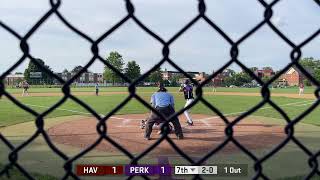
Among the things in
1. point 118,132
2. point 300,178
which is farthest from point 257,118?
point 300,178

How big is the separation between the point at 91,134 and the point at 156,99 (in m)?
3.02

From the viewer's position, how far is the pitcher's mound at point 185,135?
10711 mm

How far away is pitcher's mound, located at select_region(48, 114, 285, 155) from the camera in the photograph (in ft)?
35.1

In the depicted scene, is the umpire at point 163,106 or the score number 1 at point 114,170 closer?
the score number 1 at point 114,170

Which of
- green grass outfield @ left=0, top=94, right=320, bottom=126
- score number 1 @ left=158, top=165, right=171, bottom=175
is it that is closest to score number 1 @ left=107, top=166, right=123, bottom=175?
score number 1 @ left=158, top=165, right=171, bottom=175

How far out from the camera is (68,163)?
1.71 meters

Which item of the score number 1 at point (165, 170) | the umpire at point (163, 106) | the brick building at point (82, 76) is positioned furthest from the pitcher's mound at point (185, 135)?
the score number 1 at point (165, 170)

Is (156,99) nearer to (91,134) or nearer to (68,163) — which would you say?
(91,134)

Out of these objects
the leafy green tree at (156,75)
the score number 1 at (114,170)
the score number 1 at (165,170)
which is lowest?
the score number 1 at (114,170)

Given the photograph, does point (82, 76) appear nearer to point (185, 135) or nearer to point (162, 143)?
point (162, 143)

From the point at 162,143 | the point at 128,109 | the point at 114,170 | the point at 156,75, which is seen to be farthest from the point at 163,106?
the point at 128,109

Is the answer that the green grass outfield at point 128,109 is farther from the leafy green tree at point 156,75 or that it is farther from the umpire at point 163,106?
the leafy green tree at point 156,75

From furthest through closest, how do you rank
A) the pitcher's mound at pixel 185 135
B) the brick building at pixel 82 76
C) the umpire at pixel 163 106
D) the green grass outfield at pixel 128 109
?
the green grass outfield at pixel 128 109, the umpire at pixel 163 106, the pitcher's mound at pixel 185 135, the brick building at pixel 82 76

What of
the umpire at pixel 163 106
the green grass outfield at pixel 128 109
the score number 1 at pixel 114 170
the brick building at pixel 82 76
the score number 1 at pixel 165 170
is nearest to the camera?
the brick building at pixel 82 76
